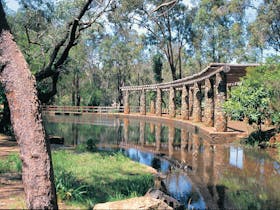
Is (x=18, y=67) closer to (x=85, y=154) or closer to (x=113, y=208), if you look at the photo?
(x=113, y=208)

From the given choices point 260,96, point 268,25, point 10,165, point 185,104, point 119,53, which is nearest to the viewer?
point 10,165

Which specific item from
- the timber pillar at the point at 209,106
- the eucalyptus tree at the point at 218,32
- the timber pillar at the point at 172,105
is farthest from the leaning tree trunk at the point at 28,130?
the eucalyptus tree at the point at 218,32

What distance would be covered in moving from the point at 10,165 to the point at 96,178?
234 cm

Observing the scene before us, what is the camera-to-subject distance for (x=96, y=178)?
316 inches

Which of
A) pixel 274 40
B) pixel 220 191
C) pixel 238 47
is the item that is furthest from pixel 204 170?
pixel 238 47

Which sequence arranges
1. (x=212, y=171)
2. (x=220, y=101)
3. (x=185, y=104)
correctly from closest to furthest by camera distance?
(x=212, y=171)
(x=220, y=101)
(x=185, y=104)

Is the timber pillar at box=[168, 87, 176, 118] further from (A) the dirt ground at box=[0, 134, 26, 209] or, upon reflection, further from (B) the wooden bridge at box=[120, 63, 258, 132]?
(A) the dirt ground at box=[0, 134, 26, 209]

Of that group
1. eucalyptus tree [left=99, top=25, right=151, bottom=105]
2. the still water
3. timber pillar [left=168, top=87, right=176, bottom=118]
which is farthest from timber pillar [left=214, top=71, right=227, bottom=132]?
eucalyptus tree [left=99, top=25, right=151, bottom=105]

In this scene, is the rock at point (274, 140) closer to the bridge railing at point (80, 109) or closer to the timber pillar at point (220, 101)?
the timber pillar at point (220, 101)

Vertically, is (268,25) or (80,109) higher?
(268,25)

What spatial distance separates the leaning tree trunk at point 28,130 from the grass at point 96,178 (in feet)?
5.12

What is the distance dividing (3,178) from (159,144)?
30.8 feet

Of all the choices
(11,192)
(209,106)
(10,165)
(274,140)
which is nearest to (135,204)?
(11,192)

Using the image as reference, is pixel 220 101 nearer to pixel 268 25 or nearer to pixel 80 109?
pixel 268 25
